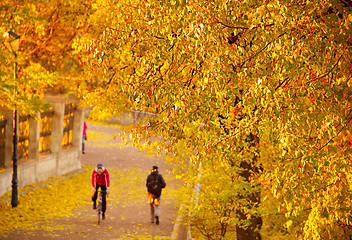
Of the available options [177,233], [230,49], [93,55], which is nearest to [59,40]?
[177,233]

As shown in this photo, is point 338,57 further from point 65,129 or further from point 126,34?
point 65,129

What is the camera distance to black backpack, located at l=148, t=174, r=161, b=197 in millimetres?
15258

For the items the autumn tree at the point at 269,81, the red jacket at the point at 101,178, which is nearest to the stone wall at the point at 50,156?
the red jacket at the point at 101,178

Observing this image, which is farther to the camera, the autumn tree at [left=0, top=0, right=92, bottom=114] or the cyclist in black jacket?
the cyclist in black jacket

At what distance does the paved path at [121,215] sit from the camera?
13.6 metres

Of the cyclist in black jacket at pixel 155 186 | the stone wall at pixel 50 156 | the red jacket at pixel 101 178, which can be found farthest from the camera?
the stone wall at pixel 50 156

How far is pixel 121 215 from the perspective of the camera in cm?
1656

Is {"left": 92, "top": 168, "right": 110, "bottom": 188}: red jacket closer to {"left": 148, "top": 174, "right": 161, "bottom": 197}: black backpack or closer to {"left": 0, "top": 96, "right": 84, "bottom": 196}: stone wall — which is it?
{"left": 148, "top": 174, "right": 161, "bottom": 197}: black backpack

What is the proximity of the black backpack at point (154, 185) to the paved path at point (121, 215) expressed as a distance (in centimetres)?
82

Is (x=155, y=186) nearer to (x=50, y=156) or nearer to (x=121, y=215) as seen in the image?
(x=121, y=215)

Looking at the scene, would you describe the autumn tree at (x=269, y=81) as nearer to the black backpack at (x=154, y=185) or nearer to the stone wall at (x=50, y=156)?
the black backpack at (x=154, y=185)

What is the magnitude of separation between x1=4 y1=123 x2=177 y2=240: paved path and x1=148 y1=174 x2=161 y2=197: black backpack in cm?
82

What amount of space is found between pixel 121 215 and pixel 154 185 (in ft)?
6.69

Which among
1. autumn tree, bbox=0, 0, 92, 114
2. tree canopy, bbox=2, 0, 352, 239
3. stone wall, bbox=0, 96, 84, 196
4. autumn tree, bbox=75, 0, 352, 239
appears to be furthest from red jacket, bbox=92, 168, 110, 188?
tree canopy, bbox=2, 0, 352, 239
